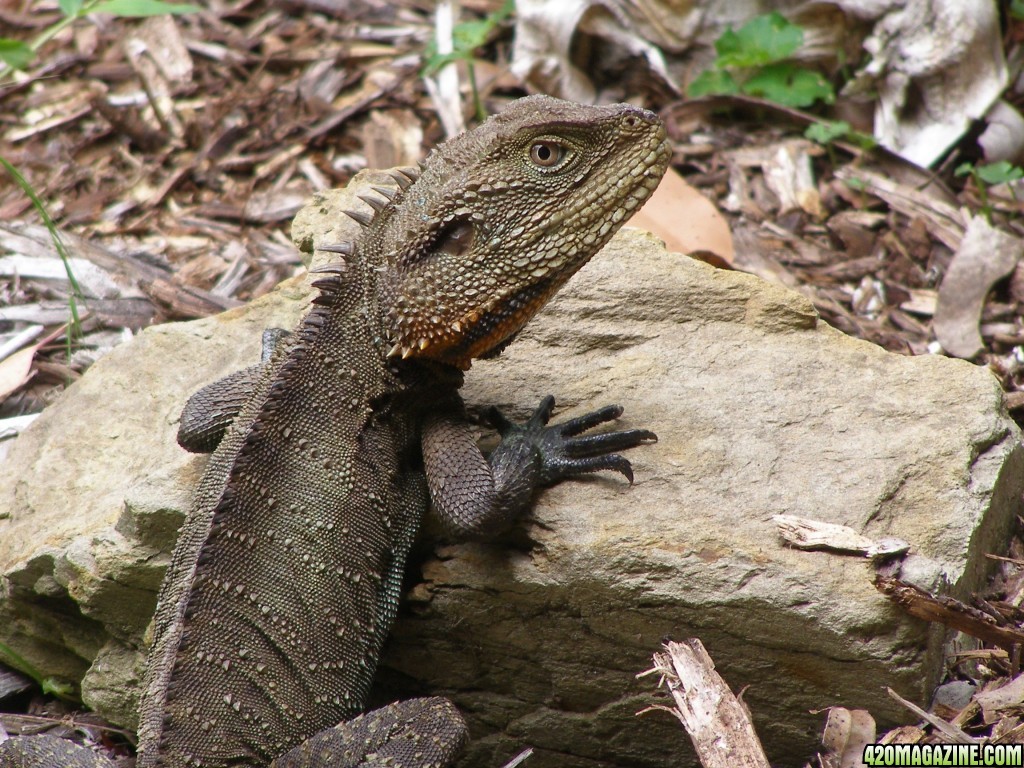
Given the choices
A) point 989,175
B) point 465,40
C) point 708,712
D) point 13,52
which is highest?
point 13,52

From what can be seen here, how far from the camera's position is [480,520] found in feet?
17.6

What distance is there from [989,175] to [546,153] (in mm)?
5496

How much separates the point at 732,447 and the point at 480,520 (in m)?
1.43

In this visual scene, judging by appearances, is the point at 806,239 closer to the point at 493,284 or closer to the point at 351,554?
the point at 493,284

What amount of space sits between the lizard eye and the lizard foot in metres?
1.28

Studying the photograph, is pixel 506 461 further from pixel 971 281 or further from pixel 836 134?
pixel 836 134

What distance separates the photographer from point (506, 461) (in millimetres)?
5586

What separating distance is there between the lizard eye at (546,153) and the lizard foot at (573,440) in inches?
50.3

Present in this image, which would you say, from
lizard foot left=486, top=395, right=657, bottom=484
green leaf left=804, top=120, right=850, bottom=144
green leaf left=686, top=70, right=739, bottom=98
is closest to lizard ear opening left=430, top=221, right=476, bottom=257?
lizard foot left=486, top=395, right=657, bottom=484

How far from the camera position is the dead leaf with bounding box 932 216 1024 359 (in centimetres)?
825

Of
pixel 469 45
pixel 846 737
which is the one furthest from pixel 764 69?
pixel 846 737

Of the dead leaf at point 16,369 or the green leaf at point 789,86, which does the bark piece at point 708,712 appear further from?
the green leaf at point 789,86

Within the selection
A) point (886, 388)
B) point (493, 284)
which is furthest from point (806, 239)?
point (493, 284)

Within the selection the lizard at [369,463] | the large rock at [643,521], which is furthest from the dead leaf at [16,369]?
the lizard at [369,463]
